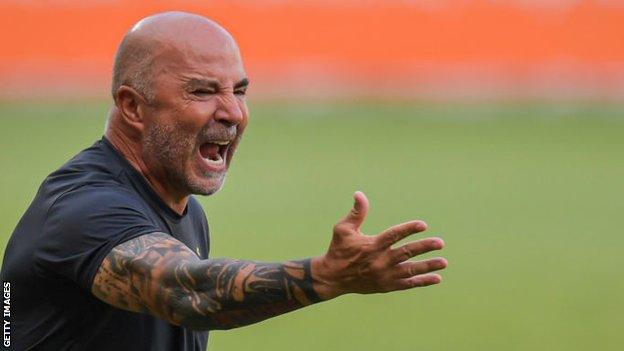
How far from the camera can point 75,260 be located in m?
4.43

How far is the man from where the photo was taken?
4254 mm

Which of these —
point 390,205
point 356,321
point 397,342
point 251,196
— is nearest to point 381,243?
point 397,342

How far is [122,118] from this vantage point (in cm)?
511

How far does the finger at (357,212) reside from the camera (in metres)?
4.07

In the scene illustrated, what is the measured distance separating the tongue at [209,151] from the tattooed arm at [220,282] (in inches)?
29.4

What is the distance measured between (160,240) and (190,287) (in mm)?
201

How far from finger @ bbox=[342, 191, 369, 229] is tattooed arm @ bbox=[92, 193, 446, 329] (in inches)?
3.8

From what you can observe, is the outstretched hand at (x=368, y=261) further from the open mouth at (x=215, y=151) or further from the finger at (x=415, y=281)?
the open mouth at (x=215, y=151)

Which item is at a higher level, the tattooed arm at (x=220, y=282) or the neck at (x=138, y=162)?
the neck at (x=138, y=162)

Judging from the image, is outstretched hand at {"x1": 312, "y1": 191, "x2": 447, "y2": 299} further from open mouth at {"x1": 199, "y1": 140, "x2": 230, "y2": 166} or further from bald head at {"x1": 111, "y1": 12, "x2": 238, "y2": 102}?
bald head at {"x1": 111, "y1": 12, "x2": 238, "y2": 102}

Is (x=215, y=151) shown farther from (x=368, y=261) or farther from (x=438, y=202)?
(x=438, y=202)

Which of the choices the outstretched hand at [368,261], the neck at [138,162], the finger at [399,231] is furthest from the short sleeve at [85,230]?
the finger at [399,231]

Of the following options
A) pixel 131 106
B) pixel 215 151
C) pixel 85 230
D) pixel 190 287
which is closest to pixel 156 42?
pixel 131 106

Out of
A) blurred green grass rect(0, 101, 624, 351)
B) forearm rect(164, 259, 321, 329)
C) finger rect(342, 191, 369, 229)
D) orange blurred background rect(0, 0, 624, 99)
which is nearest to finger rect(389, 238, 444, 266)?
finger rect(342, 191, 369, 229)
